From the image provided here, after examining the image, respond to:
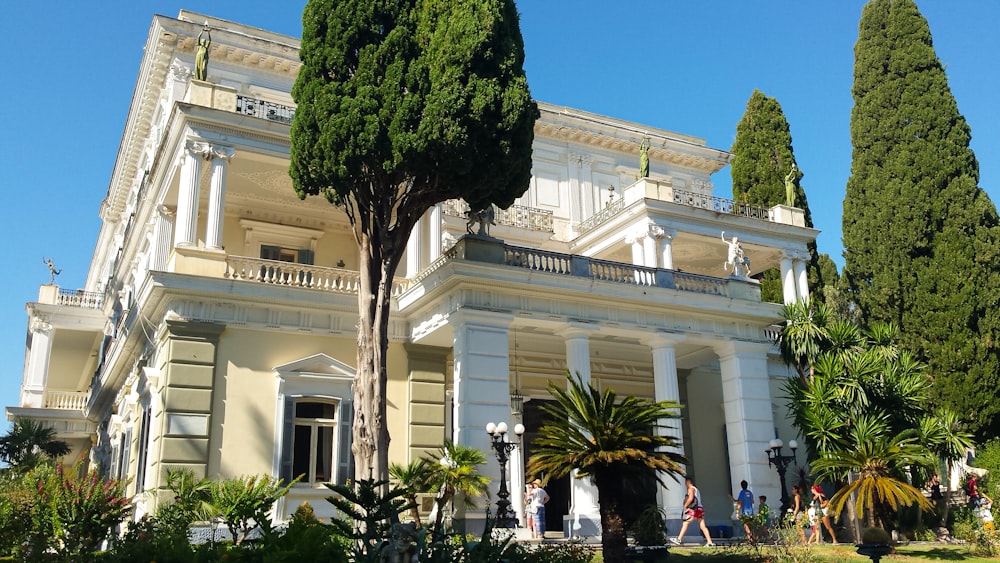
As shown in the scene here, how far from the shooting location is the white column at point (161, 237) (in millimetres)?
22406

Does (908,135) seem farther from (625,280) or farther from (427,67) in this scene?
(427,67)

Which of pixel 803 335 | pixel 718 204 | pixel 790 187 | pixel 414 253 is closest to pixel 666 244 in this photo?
pixel 718 204

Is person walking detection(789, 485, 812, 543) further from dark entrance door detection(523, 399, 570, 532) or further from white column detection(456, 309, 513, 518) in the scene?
dark entrance door detection(523, 399, 570, 532)

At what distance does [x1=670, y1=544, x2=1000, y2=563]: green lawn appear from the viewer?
48.2ft

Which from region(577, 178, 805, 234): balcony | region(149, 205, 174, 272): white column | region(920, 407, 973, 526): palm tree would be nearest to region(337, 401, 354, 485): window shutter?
region(149, 205, 174, 272): white column

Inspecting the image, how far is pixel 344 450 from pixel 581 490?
5.58m

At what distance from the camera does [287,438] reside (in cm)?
1933

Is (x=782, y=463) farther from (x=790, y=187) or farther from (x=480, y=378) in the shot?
(x=790, y=187)

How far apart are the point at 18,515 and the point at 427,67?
34.9 ft

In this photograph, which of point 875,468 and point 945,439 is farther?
point 945,439

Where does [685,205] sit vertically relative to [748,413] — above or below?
above

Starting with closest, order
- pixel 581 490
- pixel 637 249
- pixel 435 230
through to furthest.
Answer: pixel 581 490 → pixel 435 230 → pixel 637 249

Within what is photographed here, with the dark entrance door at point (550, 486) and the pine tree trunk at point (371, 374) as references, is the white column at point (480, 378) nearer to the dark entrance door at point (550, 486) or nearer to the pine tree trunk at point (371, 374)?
the pine tree trunk at point (371, 374)

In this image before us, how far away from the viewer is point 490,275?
63.0 ft
